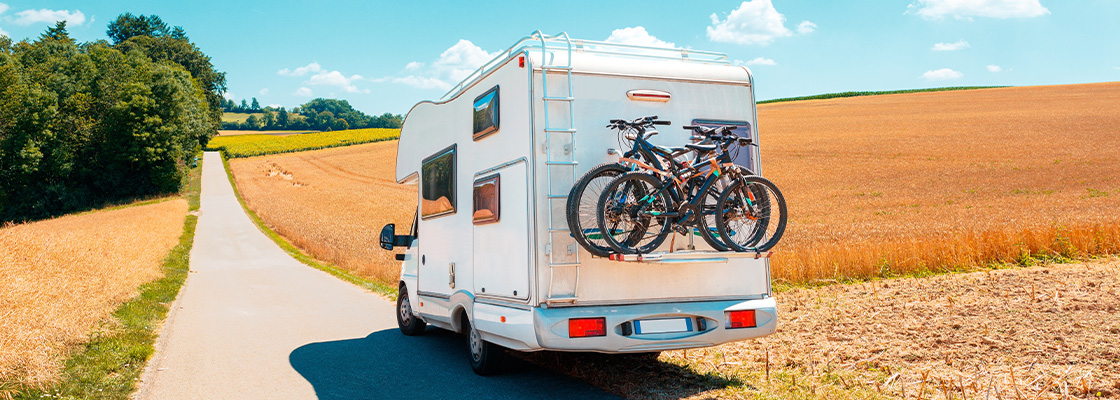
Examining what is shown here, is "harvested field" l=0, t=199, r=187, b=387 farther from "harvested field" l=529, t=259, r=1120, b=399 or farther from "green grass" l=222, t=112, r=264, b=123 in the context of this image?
"green grass" l=222, t=112, r=264, b=123

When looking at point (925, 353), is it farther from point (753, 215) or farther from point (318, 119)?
point (318, 119)

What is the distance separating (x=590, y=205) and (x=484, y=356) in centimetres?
208

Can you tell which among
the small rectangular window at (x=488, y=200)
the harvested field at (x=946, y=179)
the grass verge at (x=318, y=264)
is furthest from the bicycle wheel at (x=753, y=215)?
the grass verge at (x=318, y=264)

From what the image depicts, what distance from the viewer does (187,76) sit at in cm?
6638

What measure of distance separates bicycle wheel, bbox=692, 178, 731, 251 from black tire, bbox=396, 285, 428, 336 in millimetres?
4604

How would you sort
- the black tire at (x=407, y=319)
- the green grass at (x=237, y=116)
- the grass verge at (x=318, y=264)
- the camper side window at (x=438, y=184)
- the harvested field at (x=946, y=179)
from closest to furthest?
the camper side window at (x=438, y=184), the black tire at (x=407, y=319), the harvested field at (x=946, y=179), the grass verge at (x=318, y=264), the green grass at (x=237, y=116)

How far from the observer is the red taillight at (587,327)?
539 cm

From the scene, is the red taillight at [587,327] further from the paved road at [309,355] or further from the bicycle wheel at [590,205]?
the paved road at [309,355]

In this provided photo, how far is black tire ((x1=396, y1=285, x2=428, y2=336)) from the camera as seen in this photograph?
9.23 metres

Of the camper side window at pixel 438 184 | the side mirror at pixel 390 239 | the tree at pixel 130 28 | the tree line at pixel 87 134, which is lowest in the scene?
the side mirror at pixel 390 239

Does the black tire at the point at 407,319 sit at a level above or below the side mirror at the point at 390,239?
below

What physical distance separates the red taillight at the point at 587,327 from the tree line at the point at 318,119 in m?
94.9

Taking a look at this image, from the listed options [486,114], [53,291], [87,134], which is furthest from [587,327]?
[87,134]

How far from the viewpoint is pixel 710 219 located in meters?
5.78
